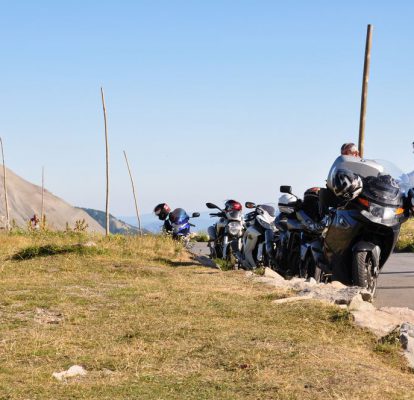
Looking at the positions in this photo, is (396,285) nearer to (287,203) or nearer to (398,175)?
(287,203)

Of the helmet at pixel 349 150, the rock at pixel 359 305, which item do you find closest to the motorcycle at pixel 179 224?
the helmet at pixel 349 150

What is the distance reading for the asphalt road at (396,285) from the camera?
Answer: 10.9m

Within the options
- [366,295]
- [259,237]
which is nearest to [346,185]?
[366,295]

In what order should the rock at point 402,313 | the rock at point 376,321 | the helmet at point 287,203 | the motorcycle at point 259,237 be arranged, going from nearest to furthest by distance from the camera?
1. the rock at point 376,321
2. the rock at point 402,313
3. the helmet at point 287,203
4. the motorcycle at point 259,237

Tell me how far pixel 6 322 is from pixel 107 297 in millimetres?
1784

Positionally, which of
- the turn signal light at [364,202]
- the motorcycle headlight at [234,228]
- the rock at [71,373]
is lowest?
the motorcycle headlight at [234,228]

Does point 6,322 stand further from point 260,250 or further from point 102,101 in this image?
point 102,101

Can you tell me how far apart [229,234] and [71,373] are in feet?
32.7

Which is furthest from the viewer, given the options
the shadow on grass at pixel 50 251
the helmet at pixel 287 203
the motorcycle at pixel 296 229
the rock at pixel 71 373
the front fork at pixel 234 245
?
the front fork at pixel 234 245

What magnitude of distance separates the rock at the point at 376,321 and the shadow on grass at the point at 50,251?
7.19m

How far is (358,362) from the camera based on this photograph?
5801mm

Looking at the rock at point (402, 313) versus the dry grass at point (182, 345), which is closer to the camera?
the dry grass at point (182, 345)

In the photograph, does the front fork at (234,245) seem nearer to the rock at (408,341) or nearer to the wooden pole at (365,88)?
the wooden pole at (365,88)

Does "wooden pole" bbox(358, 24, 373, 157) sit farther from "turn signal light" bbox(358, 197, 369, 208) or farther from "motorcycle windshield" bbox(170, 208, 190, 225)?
"turn signal light" bbox(358, 197, 369, 208)
